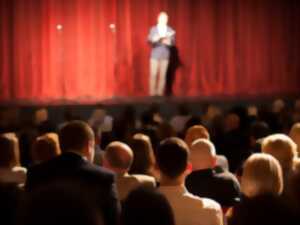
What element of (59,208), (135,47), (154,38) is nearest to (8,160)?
(59,208)

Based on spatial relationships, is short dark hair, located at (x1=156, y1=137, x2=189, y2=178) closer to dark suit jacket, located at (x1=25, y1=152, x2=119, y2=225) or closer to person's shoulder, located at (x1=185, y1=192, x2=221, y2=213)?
person's shoulder, located at (x1=185, y1=192, x2=221, y2=213)

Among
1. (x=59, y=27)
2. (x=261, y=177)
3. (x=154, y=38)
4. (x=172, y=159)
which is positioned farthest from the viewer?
(x=59, y=27)

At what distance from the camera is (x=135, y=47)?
42.9 ft

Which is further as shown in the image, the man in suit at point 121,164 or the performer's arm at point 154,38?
the performer's arm at point 154,38

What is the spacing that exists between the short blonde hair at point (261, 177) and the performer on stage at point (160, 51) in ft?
27.4

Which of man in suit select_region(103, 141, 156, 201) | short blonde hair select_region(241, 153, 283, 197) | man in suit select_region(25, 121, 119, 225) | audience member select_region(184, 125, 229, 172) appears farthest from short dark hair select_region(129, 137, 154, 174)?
short blonde hair select_region(241, 153, 283, 197)

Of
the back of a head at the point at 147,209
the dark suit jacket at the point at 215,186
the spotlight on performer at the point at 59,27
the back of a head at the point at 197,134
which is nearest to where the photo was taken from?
the back of a head at the point at 147,209

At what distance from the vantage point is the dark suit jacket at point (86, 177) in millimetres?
3107

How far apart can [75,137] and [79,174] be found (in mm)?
279

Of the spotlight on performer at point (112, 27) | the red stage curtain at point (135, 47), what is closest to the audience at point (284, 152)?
the red stage curtain at point (135, 47)

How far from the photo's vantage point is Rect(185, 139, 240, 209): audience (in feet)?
12.5

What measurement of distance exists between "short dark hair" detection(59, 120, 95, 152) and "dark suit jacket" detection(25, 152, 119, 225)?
0.12m

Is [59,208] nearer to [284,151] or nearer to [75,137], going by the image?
[75,137]

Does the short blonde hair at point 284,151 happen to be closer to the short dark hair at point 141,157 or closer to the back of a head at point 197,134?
the short dark hair at point 141,157
